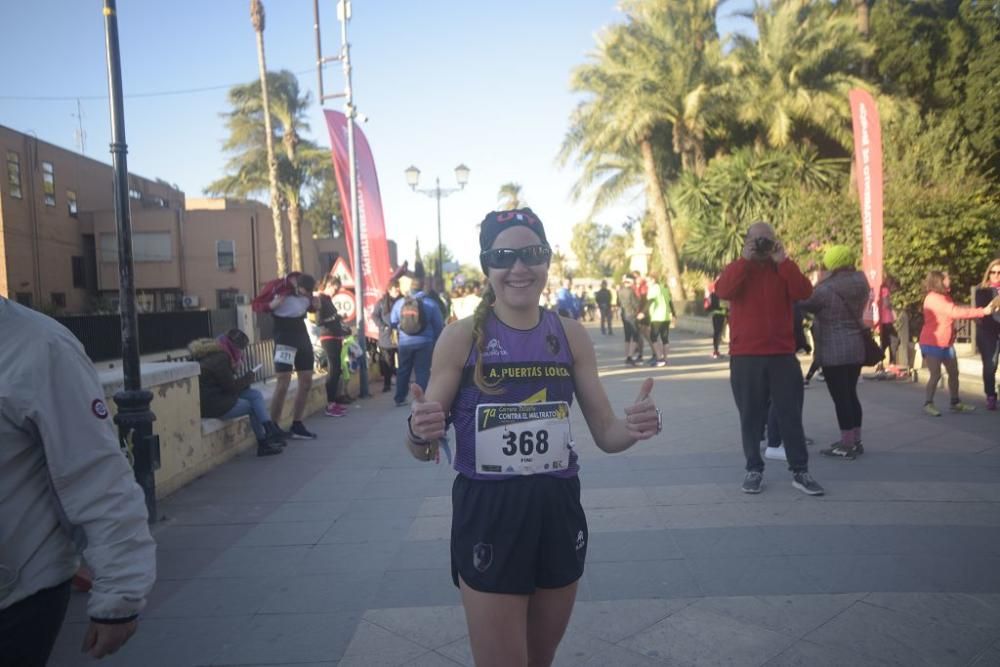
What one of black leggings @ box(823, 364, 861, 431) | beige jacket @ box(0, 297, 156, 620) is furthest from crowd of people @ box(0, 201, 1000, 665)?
black leggings @ box(823, 364, 861, 431)

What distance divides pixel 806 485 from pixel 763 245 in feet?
5.90

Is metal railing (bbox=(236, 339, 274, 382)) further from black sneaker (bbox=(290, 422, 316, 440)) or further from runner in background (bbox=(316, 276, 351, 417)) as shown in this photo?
black sneaker (bbox=(290, 422, 316, 440))

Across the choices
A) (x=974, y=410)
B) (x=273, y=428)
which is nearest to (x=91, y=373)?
(x=273, y=428)

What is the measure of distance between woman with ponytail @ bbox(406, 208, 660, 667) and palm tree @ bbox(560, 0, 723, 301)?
2592cm

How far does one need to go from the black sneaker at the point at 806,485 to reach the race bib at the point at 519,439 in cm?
376

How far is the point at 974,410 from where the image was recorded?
8.66 metres

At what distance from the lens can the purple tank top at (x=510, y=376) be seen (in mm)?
2449

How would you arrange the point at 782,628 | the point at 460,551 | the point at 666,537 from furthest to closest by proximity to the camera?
the point at 666,537
the point at 782,628
the point at 460,551

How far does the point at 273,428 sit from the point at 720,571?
5.14 meters

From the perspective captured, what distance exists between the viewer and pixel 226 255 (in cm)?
4169

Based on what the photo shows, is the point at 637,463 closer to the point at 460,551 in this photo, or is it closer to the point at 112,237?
the point at 460,551

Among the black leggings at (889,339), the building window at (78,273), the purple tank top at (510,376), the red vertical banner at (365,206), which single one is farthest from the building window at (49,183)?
the purple tank top at (510,376)

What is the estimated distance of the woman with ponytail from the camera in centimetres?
231

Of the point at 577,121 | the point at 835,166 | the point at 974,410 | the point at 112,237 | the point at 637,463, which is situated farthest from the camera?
the point at 112,237
